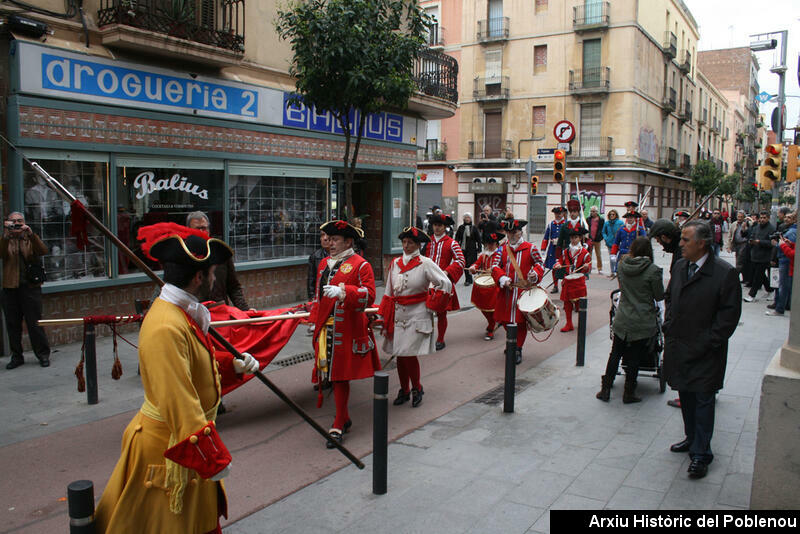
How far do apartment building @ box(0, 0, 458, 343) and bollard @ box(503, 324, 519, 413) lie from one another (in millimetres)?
6313

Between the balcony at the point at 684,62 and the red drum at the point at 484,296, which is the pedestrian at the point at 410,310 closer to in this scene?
the red drum at the point at 484,296

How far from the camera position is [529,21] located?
121 feet

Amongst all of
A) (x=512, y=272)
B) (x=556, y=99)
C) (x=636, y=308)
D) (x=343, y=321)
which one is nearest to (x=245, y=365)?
(x=343, y=321)

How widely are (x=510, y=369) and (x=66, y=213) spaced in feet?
22.4

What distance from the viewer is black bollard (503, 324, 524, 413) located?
656 centimetres

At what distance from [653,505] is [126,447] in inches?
142

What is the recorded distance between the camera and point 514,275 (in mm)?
9125

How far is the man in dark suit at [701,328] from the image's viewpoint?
490 cm

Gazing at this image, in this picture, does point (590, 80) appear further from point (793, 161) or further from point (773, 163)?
point (793, 161)

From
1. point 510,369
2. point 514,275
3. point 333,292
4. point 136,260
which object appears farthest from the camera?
point 514,275

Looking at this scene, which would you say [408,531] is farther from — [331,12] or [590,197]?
[590,197]

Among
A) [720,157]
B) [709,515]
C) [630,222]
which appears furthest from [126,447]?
[720,157]

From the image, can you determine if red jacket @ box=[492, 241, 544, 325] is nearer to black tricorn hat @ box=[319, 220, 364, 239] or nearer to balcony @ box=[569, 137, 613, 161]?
black tricorn hat @ box=[319, 220, 364, 239]

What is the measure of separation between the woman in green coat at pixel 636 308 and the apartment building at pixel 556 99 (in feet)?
91.5
